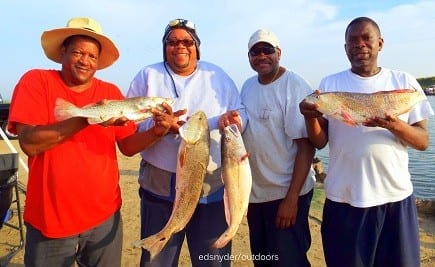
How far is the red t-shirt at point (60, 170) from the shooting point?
Answer: 2992 millimetres

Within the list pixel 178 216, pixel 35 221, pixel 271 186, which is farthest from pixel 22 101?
pixel 271 186

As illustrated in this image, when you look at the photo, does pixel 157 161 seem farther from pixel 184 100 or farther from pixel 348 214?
pixel 348 214

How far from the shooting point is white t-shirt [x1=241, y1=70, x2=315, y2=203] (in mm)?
3754

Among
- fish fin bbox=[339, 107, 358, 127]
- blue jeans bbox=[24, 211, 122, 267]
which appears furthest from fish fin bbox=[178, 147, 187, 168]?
fish fin bbox=[339, 107, 358, 127]

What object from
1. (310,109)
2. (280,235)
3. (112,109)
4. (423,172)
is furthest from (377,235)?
(423,172)

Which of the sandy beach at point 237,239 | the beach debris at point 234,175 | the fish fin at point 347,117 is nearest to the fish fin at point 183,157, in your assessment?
the beach debris at point 234,175

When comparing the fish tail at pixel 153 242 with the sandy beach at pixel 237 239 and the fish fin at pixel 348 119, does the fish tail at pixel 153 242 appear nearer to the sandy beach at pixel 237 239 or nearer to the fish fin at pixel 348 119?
the fish fin at pixel 348 119

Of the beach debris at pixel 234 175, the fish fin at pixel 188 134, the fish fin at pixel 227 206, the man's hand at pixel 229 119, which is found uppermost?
the man's hand at pixel 229 119

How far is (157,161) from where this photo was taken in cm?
359

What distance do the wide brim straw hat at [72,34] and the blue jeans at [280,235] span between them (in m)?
2.29

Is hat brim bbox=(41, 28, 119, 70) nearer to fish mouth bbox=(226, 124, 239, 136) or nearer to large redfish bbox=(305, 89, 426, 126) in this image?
fish mouth bbox=(226, 124, 239, 136)

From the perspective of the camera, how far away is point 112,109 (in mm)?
3109

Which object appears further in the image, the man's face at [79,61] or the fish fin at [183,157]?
the fish fin at [183,157]

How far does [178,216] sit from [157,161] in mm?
627
